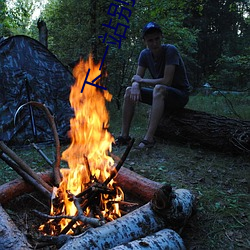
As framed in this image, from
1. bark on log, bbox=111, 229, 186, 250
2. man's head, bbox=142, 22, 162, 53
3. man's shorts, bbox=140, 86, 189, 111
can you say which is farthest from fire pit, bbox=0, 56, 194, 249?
man's head, bbox=142, 22, 162, 53

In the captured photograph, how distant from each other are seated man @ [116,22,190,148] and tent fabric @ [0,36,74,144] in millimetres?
1684

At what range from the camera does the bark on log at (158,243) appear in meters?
1.57

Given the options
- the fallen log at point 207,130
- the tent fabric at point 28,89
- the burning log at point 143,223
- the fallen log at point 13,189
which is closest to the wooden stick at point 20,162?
the fallen log at point 13,189

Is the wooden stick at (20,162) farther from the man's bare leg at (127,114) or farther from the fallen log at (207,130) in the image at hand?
the fallen log at (207,130)

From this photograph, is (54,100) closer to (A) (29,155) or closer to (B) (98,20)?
(A) (29,155)

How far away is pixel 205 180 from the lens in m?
3.02

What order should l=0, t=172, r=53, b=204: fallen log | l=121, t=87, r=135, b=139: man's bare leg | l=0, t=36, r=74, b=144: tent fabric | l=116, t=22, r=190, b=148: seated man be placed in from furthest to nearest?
l=0, t=36, r=74, b=144: tent fabric
l=121, t=87, r=135, b=139: man's bare leg
l=116, t=22, r=190, b=148: seated man
l=0, t=172, r=53, b=204: fallen log

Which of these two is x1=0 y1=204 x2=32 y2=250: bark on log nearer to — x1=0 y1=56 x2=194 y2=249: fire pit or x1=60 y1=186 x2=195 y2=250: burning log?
x1=0 y1=56 x2=194 y2=249: fire pit

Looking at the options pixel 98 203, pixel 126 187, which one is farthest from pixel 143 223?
pixel 126 187

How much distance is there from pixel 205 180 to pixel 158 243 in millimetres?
1559

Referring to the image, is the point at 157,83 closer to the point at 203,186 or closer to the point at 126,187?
the point at 203,186

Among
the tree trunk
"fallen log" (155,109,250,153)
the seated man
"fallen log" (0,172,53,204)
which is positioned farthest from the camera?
the tree trunk

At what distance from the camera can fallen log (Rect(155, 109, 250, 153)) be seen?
3.77m

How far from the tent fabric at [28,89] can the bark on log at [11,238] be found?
3.11m
